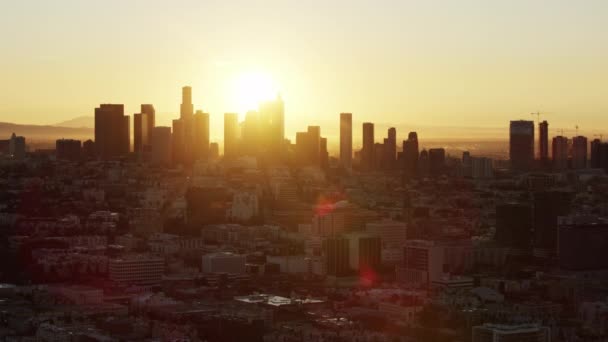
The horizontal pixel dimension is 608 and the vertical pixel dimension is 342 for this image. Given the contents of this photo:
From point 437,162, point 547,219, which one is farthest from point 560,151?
point 547,219

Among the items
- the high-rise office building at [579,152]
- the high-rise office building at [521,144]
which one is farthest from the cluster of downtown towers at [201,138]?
the high-rise office building at [579,152]

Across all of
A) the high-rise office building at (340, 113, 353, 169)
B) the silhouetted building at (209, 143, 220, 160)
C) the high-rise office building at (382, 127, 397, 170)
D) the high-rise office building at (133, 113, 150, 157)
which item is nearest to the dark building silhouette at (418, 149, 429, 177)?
the high-rise office building at (382, 127, 397, 170)

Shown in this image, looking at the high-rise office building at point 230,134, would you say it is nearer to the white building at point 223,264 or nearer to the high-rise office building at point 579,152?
the high-rise office building at point 579,152

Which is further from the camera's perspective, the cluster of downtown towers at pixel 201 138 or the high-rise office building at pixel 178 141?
the high-rise office building at pixel 178 141

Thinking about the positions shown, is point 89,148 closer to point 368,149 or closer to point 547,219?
point 368,149

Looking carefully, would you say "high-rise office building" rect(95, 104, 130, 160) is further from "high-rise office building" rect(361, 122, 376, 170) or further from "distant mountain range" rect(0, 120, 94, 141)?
"high-rise office building" rect(361, 122, 376, 170)

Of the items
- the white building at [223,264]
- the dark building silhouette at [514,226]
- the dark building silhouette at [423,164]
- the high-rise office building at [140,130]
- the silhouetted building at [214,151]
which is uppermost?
the high-rise office building at [140,130]
